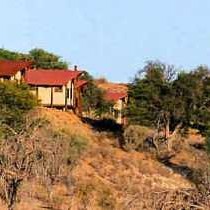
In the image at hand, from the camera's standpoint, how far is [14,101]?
4597 centimetres

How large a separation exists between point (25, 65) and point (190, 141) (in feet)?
44.7

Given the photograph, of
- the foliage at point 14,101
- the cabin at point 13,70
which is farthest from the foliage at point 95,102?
the foliage at point 14,101

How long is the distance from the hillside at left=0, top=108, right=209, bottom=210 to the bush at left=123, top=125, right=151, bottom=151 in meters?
0.83

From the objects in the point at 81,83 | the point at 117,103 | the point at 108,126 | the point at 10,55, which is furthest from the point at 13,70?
the point at 10,55

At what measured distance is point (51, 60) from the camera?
7756 centimetres

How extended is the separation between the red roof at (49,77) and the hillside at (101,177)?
2.84 m

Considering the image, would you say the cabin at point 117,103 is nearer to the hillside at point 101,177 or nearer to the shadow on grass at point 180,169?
the hillside at point 101,177

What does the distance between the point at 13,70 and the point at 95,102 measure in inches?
389

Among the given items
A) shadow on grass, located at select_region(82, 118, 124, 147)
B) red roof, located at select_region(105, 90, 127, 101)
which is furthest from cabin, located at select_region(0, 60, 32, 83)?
red roof, located at select_region(105, 90, 127, 101)

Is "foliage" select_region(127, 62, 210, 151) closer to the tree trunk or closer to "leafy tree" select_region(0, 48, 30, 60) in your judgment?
the tree trunk

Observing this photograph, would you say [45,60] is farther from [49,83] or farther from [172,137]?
[172,137]

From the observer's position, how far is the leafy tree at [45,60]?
251 feet

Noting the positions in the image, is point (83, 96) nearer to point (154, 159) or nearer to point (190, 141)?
point (190, 141)

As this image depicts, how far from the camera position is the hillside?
106ft
